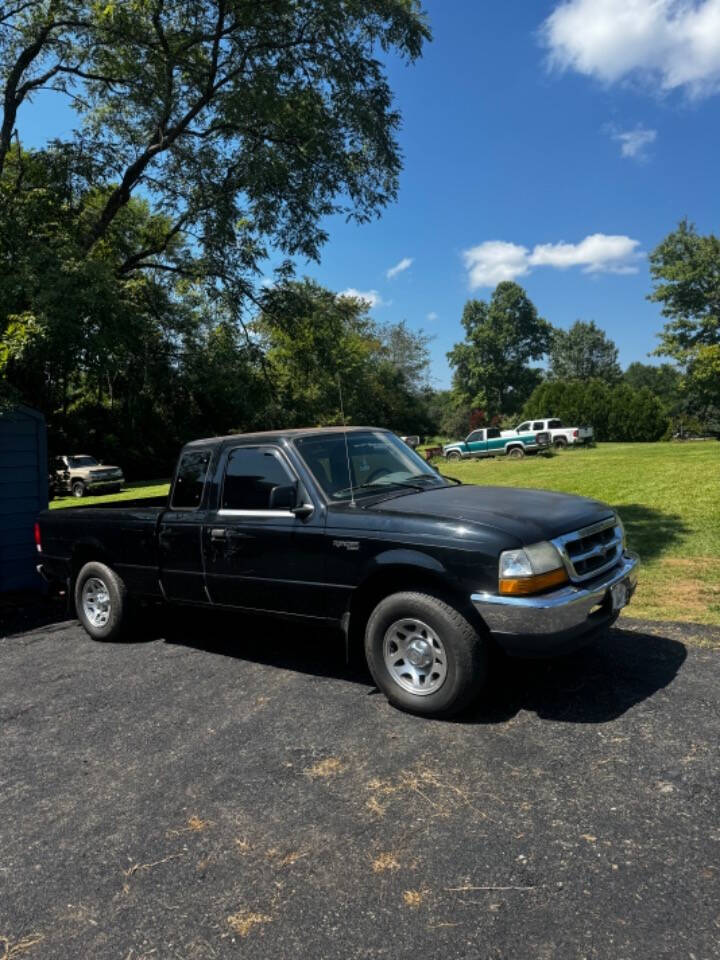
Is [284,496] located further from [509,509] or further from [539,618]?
[539,618]

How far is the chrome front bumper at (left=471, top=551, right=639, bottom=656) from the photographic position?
3752 millimetres

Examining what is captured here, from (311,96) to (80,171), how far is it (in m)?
4.09

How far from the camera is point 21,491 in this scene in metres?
8.32

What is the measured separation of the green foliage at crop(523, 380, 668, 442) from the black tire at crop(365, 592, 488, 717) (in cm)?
4350

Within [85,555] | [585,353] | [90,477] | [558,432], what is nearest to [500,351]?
[585,353]

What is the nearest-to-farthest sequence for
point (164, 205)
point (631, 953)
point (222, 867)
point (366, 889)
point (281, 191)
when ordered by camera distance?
point (631, 953) → point (366, 889) → point (222, 867) → point (281, 191) → point (164, 205)

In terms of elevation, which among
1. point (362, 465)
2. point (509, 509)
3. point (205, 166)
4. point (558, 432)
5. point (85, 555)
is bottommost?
point (85, 555)

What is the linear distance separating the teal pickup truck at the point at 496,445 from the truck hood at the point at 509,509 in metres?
28.9

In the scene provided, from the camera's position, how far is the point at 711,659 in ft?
15.7

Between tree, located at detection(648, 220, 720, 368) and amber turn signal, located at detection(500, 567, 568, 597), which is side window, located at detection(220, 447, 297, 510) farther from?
tree, located at detection(648, 220, 720, 368)

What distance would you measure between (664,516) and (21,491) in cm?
972

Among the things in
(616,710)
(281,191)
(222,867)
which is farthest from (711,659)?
(281,191)

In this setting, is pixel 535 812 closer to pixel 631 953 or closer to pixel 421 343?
pixel 631 953

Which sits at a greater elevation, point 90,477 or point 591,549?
point 591,549
